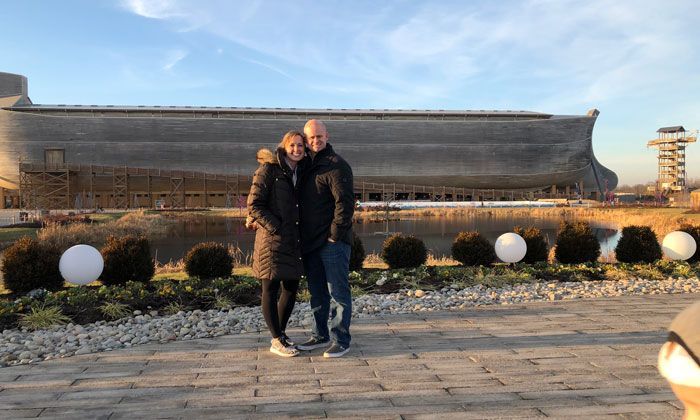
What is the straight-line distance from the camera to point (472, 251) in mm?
10820

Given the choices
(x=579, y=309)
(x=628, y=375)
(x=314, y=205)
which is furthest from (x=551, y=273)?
(x=314, y=205)

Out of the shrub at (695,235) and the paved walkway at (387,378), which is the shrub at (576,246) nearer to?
the shrub at (695,235)

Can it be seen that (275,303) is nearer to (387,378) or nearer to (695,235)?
(387,378)

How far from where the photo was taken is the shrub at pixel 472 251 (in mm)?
10820

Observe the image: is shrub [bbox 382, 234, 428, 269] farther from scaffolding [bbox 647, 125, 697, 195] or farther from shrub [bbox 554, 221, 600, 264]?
scaffolding [bbox 647, 125, 697, 195]

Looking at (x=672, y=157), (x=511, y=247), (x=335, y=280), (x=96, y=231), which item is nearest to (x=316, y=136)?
(x=335, y=280)

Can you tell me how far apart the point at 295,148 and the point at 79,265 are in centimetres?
570

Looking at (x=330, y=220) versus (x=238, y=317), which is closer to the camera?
(x=330, y=220)

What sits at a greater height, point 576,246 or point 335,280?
point 335,280

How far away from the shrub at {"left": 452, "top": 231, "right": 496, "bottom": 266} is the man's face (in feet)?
22.6

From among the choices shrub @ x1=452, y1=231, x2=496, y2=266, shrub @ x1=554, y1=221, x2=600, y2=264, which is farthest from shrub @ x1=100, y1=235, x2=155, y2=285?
shrub @ x1=554, y1=221, x2=600, y2=264

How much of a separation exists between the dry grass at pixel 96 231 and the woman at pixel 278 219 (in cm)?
1074

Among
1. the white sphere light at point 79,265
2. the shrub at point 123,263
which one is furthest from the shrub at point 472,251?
the white sphere light at point 79,265

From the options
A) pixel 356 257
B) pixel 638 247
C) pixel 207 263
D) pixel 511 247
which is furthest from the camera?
pixel 638 247
